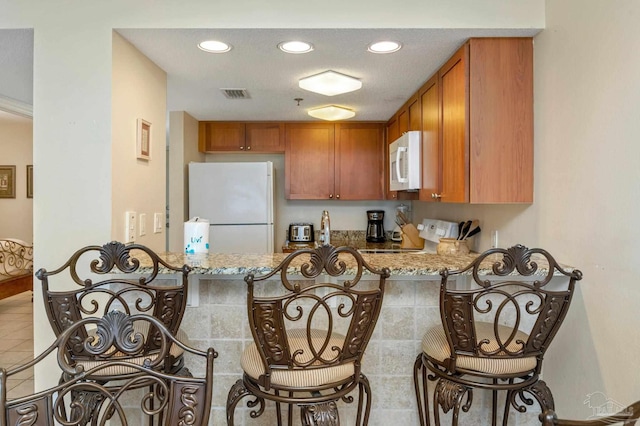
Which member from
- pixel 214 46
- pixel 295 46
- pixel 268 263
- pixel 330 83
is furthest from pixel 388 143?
pixel 268 263

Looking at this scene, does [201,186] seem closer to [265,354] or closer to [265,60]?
[265,60]

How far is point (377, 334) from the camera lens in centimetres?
180

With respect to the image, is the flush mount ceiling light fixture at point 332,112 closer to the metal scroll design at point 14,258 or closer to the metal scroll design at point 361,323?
the metal scroll design at point 361,323

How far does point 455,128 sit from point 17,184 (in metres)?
6.25

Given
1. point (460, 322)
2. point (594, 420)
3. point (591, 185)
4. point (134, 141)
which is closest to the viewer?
point (594, 420)

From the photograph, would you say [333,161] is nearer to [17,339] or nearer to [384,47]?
[384,47]

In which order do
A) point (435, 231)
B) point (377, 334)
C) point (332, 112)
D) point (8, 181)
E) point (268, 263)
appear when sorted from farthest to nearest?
point (8, 181) < point (435, 231) < point (332, 112) < point (377, 334) < point (268, 263)

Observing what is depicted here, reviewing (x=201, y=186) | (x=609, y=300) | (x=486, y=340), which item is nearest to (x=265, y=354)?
(x=486, y=340)

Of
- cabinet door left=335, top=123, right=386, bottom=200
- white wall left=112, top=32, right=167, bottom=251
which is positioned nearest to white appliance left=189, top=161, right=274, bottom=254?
cabinet door left=335, top=123, right=386, bottom=200

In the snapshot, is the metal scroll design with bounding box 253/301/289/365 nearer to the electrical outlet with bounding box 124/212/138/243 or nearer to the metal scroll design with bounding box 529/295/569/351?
the metal scroll design with bounding box 529/295/569/351

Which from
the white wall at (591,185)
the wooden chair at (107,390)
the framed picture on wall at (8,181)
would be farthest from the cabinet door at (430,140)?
the framed picture on wall at (8,181)

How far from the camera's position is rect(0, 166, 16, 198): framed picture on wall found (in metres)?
5.66

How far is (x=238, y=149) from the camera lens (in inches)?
153

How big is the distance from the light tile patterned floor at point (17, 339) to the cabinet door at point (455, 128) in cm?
290
